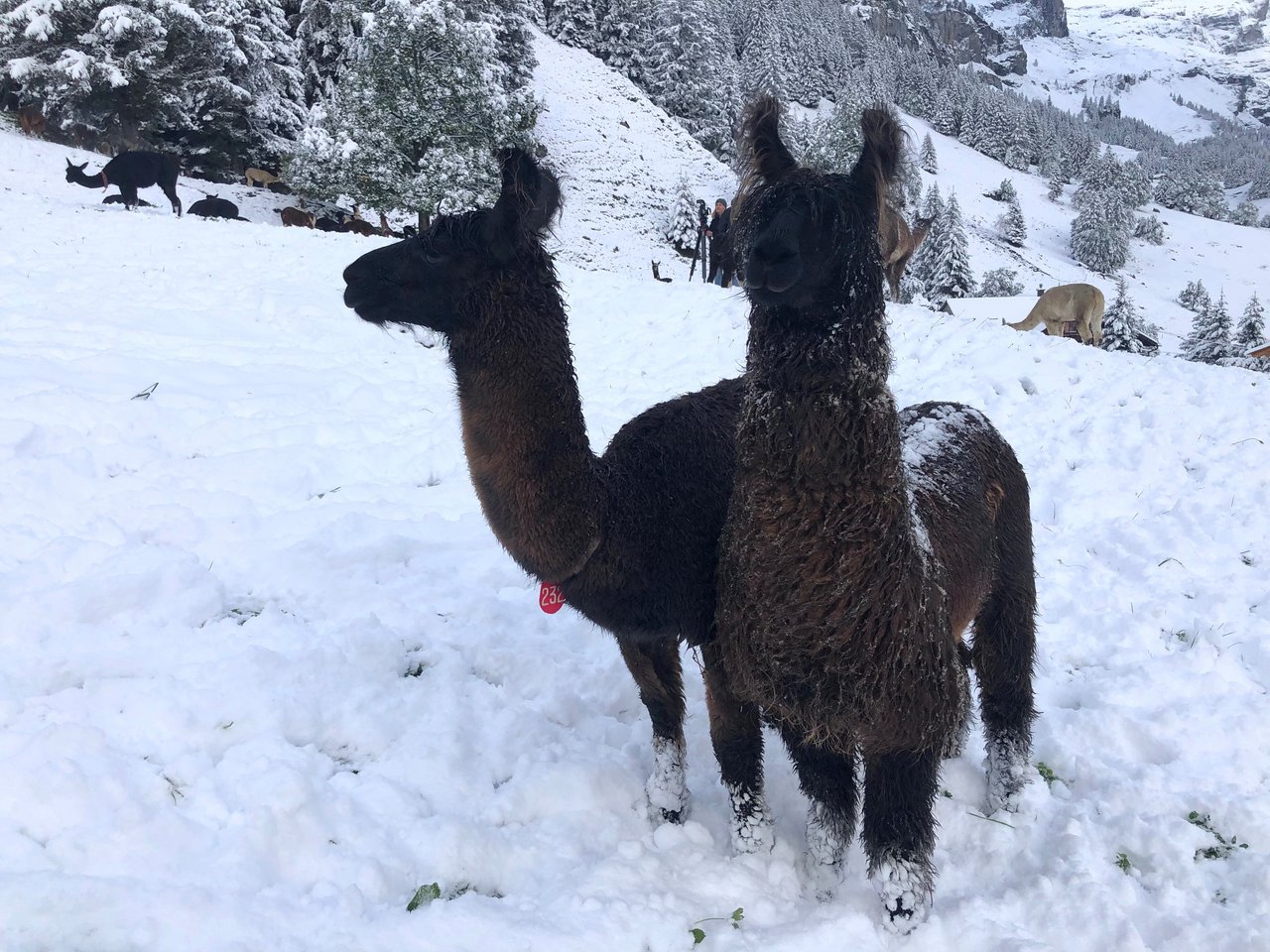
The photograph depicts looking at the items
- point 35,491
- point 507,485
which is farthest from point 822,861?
point 35,491

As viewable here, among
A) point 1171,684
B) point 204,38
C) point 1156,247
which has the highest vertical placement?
point 204,38

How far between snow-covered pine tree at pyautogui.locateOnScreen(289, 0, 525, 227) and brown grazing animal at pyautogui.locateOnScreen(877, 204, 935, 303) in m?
22.1

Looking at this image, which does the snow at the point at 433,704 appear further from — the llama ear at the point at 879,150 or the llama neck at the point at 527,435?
the llama ear at the point at 879,150

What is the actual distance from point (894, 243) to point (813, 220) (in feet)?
1.20

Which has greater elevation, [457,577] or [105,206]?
[105,206]

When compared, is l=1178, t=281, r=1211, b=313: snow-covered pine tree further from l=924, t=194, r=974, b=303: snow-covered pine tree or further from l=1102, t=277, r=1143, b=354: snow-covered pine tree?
l=1102, t=277, r=1143, b=354: snow-covered pine tree

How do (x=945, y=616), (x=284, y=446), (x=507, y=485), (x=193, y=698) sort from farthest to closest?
(x=284, y=446) < (x=193, y=698) < (x=507, y=485) < (x=945, y=616)

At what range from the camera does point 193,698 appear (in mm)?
2893

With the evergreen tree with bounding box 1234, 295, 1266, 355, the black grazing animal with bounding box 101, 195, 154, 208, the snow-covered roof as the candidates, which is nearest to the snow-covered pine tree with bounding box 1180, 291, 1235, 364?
the evergreen tree with bounding box 1234, 295, 1266, 355

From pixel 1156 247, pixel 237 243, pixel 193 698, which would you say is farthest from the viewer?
pixel 1156 247

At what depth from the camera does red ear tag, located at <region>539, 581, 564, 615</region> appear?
2.66m

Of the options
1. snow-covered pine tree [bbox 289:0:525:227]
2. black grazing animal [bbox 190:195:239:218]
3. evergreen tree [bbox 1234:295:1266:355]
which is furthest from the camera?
evergreen tree [bbox 1234:295:1266:355]

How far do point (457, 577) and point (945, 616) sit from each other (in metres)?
2.93

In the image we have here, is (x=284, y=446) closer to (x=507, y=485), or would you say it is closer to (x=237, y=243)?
(x=507, y=485)
